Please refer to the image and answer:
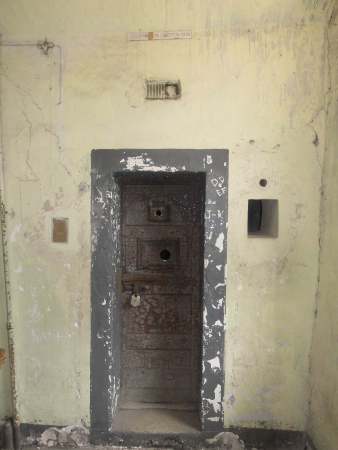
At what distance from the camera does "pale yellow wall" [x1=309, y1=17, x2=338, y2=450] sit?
6.35 ft

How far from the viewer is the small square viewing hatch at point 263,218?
7.11ft

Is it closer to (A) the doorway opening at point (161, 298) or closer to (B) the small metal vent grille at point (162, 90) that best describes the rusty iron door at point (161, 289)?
(A) the doorway opening at point (161, 298)

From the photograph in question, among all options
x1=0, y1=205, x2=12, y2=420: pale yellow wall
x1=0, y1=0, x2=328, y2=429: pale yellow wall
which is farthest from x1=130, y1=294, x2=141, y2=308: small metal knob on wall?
x1=0, y1=205, x2=12, y2=420: pale yellow wall

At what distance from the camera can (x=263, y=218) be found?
7.63 feet

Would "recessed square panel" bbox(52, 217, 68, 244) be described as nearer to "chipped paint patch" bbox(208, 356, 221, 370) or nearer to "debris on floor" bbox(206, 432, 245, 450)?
"chipped paint patch" bbox(208, 356, 221, 370)

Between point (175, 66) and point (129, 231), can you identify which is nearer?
point (175, 66)

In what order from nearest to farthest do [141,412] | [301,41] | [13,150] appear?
1. [301,41]
2. [13,150]
3. [141,412]

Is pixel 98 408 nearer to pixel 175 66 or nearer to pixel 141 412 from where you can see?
pixel 141 412

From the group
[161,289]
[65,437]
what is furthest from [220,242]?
[65,437]

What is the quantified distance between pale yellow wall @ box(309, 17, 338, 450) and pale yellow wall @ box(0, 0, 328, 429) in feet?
0.21

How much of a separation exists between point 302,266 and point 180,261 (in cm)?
90

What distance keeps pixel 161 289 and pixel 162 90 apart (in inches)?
58.4

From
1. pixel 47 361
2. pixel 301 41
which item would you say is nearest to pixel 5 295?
pixel 47 361

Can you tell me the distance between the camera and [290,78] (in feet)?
6.71
